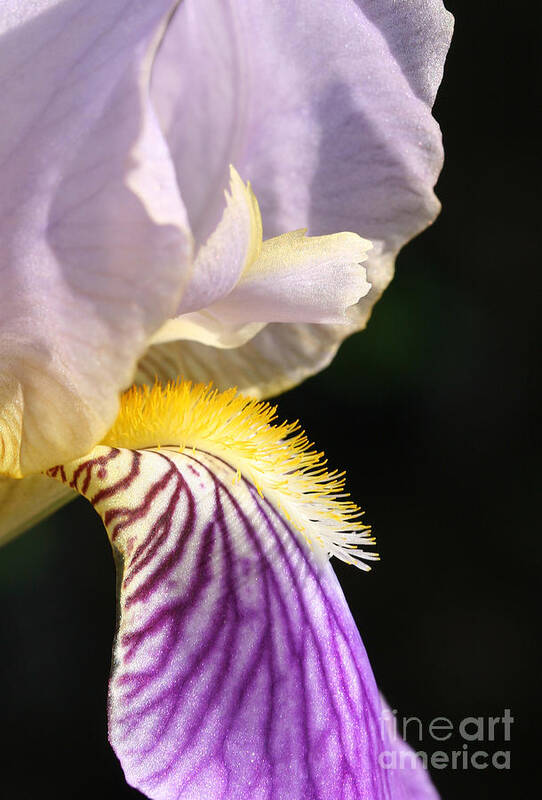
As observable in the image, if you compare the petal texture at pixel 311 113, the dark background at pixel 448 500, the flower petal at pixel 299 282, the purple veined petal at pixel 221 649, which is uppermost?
the petal texture at pixel 311 113

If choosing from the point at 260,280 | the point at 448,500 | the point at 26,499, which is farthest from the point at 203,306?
the point at 448,500

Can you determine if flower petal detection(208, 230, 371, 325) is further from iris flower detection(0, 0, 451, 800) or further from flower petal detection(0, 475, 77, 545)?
flower petal detection(0, 475, 77, 545)

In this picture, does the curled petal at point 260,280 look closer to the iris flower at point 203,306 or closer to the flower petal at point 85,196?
the iris flower at point 203,306

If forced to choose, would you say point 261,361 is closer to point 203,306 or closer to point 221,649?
point 203,306

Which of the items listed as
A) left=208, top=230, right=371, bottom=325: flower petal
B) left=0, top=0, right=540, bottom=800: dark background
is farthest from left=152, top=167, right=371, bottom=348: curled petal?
left=0, top=0, right=540, bottom=800: dark background

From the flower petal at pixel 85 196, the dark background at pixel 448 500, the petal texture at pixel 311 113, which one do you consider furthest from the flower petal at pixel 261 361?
the dark background at pixel 448 500

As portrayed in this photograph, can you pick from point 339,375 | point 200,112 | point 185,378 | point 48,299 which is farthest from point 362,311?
point 339,375
